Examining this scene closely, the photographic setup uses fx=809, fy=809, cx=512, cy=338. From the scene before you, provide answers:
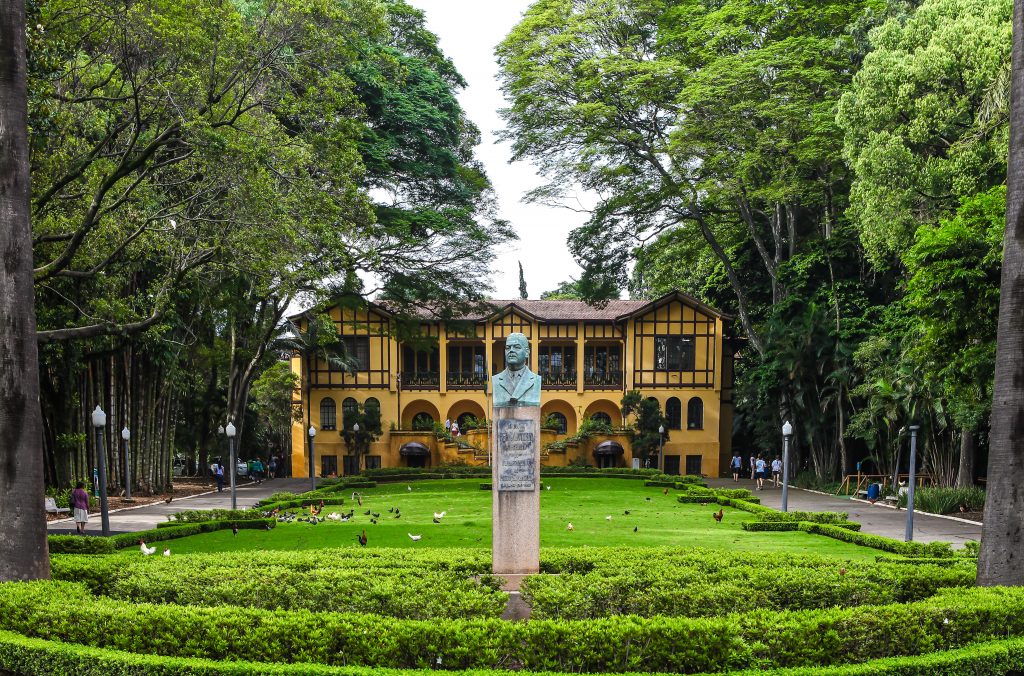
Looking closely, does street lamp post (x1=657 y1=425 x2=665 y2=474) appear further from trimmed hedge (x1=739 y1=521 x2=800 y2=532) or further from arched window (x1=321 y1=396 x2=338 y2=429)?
trimmed hedge (x1=739 y1=521 x2=800 y2=532)

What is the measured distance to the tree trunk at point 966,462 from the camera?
23453 mm

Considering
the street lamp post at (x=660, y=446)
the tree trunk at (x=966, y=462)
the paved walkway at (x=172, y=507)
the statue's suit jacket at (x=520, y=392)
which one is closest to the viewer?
Result: the statue's suit jacket at (x=520, y=392)

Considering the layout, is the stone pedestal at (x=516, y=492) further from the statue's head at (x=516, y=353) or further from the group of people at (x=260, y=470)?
the group of people at (x=260, y=470)

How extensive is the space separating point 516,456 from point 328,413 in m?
33.0

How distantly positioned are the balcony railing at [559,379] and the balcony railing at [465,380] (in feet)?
10.6

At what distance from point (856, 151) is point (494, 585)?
18860 millimetres

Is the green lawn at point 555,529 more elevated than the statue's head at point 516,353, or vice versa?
the statue's head at point 516,353

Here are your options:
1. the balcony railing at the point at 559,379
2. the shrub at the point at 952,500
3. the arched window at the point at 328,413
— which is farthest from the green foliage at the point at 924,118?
the arched window at the point at 328,413

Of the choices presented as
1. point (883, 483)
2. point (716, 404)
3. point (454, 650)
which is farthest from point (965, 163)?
point (716, 404)

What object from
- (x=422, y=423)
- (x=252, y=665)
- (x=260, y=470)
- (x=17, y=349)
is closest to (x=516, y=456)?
(x=252, y=665)

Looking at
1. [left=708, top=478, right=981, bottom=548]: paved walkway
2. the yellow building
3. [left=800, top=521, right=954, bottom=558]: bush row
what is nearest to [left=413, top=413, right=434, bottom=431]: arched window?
the yellow building

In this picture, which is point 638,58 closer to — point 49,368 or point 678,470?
point 678,470

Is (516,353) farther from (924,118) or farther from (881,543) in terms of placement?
(924,118)

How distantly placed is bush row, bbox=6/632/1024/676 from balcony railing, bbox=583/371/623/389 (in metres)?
33.8
